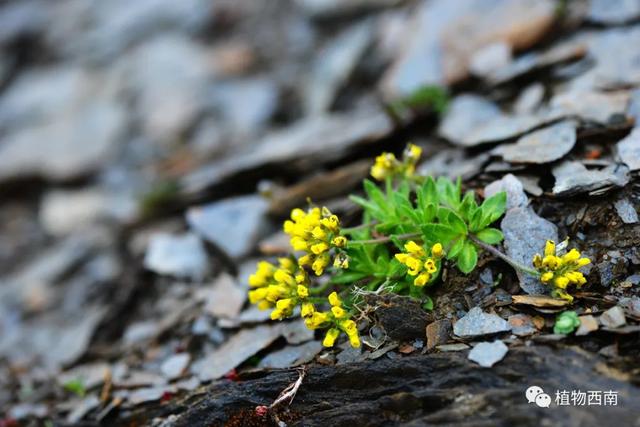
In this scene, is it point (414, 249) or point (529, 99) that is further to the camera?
point (529, 99)

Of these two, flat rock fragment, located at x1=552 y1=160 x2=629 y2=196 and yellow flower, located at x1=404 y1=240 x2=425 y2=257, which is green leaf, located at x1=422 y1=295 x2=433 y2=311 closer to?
yellow flower, located at x1=404 y1=240 x2=425 y2=257

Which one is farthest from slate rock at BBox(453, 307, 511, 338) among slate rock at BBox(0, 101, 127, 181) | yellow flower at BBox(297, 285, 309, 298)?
slate rock at BBox(0, 101, 127, 181)

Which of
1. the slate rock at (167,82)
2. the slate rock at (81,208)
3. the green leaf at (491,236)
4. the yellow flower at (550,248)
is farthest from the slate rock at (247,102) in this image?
the yellow flower at (550,248)

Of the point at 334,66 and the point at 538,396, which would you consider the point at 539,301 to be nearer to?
the point at 538,396

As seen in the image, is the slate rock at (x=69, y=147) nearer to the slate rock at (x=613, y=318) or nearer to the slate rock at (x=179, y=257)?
the slate rock at (x=179, y=257)

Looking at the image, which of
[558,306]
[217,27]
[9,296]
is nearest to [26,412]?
[9,296]

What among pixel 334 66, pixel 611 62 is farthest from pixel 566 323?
pixel 334 66
